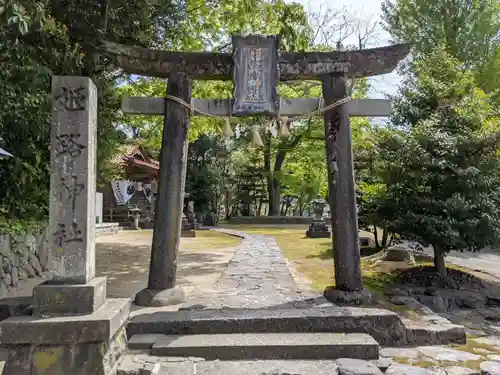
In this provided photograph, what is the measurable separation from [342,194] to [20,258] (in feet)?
21.3

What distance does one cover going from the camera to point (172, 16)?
955cm

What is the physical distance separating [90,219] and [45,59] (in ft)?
14.9

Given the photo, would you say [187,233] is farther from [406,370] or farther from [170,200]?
[406,370]

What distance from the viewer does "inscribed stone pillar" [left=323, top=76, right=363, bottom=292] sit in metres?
5.54

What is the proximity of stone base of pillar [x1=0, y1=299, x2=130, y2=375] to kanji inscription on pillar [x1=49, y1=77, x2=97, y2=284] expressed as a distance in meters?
0.45

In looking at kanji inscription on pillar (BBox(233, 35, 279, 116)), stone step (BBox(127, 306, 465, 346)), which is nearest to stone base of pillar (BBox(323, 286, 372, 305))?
stone step (BBox(127, 306, 465, 346))

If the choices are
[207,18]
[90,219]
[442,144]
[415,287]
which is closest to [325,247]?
[415,287]

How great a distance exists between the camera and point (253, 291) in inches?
239

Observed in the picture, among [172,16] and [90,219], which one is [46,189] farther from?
[90,219]

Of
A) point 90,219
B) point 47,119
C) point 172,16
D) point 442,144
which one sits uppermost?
point 172,16

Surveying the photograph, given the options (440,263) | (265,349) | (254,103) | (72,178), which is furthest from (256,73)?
(440,263)

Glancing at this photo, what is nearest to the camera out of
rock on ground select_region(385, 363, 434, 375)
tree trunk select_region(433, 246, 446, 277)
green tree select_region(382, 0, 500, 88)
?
rock on ground select_region(385, 363, 434, 375)

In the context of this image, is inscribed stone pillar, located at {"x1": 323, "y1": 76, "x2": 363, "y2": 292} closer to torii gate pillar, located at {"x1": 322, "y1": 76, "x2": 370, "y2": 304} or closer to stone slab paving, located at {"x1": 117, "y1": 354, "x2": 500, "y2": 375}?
torii gate pillar, located at {"x1": 322, "y1": 76, "x2": 370, "y2": 304}

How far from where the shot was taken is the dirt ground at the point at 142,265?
745 cm
